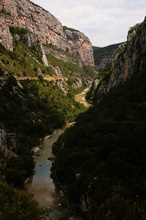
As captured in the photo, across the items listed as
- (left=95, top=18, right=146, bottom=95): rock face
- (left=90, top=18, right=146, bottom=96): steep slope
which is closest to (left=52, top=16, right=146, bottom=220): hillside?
(left=90, top=18, right=146, bottom=96): steep slope

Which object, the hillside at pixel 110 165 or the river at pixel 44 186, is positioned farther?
the river at pixel 44 186

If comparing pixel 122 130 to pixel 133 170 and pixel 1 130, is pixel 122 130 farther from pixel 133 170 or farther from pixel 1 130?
pixel 1 130

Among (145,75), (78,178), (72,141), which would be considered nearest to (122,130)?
(78,178)

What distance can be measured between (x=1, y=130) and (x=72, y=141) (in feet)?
65.2

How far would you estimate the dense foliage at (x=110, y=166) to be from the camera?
160 feet

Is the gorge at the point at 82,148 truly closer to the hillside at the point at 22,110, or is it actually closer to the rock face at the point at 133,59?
the rock face at the point at 133,59

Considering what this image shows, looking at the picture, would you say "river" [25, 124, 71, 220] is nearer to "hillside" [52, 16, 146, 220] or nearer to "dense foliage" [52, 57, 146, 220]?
"hillside" [52, 16, 146, 220]

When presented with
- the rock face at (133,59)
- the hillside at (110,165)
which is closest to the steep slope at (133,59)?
the rock face at (133,59)

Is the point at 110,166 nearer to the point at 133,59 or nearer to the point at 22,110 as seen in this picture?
the point at 22,110

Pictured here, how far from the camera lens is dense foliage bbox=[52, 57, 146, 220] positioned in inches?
1914

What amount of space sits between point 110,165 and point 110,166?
29 cm

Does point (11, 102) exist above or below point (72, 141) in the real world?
above

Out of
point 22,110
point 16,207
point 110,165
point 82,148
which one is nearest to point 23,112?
point 22,110

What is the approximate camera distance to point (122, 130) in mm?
70312
